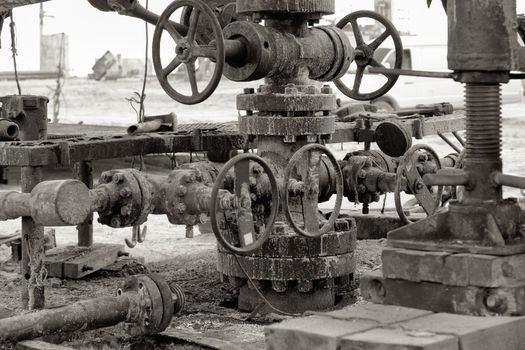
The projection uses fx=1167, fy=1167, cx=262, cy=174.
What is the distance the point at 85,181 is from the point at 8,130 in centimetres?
113

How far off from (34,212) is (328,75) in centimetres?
234

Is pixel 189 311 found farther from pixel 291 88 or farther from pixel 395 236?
pixel 395 236

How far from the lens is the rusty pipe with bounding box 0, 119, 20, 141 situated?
24.3 feet

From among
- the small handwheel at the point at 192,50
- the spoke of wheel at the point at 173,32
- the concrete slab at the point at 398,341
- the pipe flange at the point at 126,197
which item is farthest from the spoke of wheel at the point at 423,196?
the concrete slab at the point at 398,341

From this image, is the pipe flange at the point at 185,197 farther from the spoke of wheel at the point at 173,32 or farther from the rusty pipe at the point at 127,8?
the rusty pipe at the point at 127,8

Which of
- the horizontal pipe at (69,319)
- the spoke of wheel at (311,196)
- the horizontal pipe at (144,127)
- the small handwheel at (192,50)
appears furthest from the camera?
the horizontal pipe at (144,127)

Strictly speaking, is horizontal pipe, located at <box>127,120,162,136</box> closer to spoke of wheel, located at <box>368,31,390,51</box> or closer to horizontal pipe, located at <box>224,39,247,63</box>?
horizontal pipe, located at <box>224,39,247,63</box>

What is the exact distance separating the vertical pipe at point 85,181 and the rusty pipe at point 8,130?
91cm

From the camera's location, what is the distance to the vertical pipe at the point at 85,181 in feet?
27.5

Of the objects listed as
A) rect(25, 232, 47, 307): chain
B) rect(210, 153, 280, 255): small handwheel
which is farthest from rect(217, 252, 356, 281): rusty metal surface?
rect(25, 232, 47, 307): chain

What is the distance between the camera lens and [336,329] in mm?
4695

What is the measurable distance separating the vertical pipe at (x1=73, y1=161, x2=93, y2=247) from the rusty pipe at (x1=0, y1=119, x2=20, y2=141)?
2.98 feet

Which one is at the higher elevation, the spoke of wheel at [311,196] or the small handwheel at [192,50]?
the small handwheel at [192,50]

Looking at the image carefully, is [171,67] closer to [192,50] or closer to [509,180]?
[192,50]
